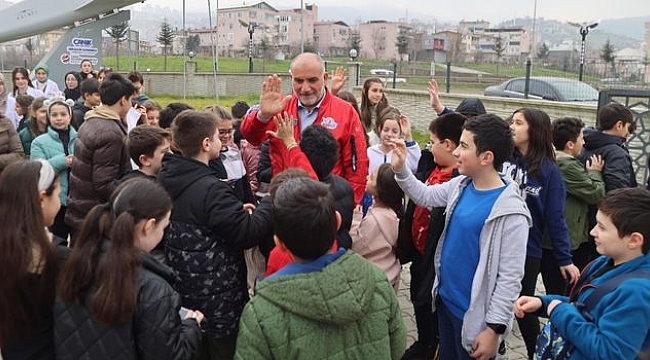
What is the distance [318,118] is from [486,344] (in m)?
A: 1.94

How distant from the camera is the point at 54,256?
82.6 inches

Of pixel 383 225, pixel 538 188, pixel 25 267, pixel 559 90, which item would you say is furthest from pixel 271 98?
pixel 559 90

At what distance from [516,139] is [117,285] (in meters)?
2.65

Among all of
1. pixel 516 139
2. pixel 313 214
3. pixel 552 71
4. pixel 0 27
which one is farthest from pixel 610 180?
pixel 0 27

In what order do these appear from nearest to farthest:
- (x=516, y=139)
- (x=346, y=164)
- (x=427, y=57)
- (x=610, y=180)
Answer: (x=516, y=139)
(x=346, y=164)
(x=610, y=180)
(x=427, y=57)

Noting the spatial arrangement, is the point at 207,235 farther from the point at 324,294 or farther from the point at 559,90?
the point at 559,90

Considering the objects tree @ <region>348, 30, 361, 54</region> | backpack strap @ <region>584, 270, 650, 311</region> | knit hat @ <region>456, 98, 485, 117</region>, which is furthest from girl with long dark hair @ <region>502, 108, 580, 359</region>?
tree @ <region>348, 30, 361, 54</region>

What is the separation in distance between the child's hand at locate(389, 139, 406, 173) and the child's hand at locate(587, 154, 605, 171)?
78.0 inches

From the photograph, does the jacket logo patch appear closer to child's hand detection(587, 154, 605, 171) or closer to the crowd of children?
the crowd of children

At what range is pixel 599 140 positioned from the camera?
14.5 feet

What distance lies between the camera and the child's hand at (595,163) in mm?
4280

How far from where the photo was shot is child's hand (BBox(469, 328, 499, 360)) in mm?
2623

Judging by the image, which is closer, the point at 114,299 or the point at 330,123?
the point at 114,299

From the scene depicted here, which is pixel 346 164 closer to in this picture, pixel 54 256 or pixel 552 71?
pixel 54 256
